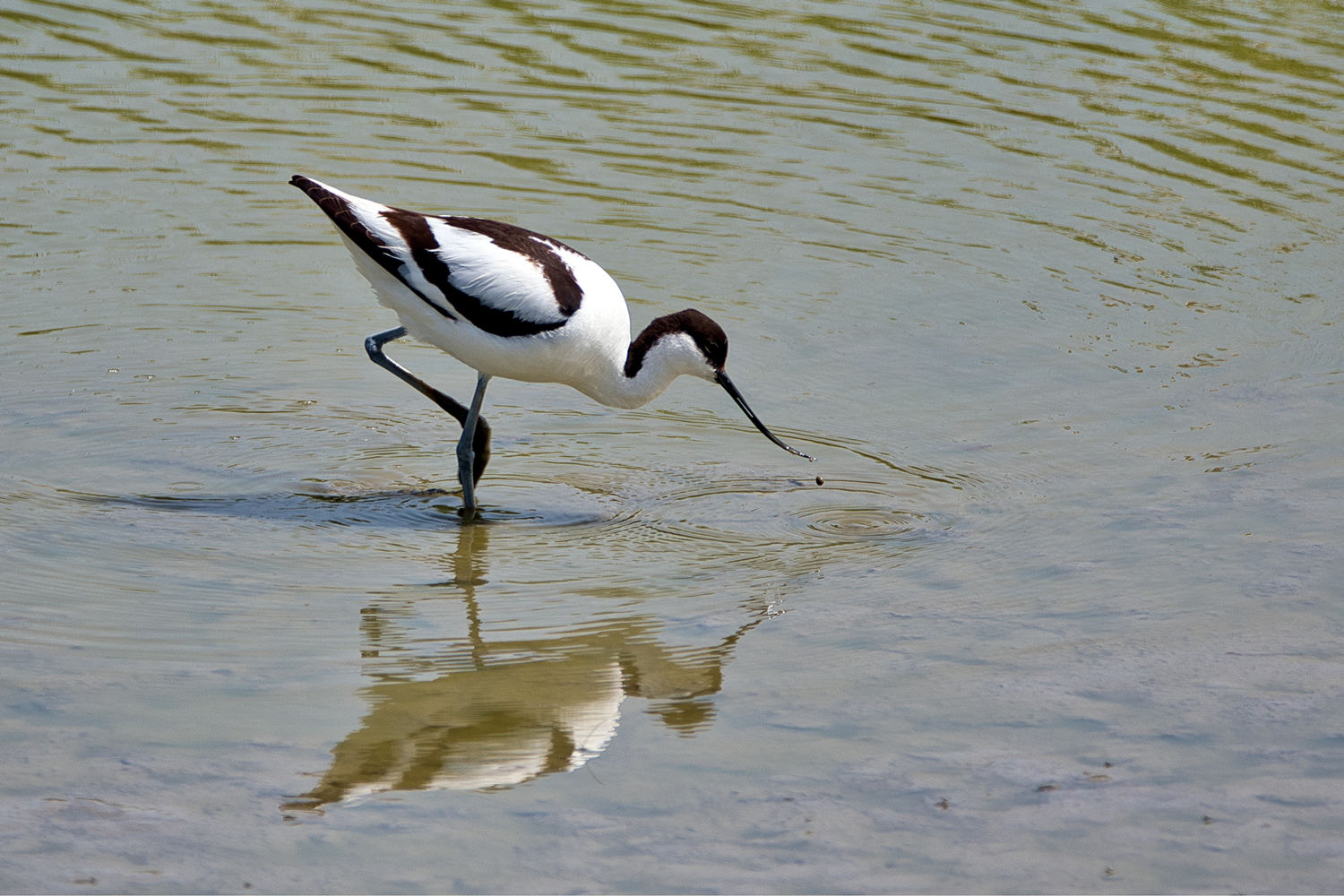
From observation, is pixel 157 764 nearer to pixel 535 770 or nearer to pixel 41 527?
pixel 535 770

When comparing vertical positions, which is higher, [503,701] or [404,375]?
[404,375]

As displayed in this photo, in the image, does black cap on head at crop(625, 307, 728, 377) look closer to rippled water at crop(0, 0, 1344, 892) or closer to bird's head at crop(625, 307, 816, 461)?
bird's head at crop(625, 307, 816, 461)

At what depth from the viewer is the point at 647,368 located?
235 inches

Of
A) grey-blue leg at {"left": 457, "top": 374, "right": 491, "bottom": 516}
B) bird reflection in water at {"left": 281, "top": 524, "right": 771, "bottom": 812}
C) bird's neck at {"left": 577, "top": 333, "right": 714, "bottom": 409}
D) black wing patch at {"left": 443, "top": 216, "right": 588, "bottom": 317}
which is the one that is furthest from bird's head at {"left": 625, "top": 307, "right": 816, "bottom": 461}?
bird reflection in water at {"left": 281, "top": 524, "right": 771, "bottom": 812}

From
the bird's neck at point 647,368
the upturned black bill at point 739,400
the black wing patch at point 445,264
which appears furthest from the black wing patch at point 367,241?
the upturned black bill at point 739,400

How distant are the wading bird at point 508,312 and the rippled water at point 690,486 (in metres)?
0.39

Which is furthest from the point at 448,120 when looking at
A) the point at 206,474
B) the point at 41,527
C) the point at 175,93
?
the point at 41,527

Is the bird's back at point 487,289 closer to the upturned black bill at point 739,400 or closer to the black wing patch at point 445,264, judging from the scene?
the black wing patch at point 445,264

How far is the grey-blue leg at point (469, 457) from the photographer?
19.0 ft

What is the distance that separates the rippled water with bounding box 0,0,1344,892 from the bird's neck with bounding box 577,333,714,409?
1.02 ft

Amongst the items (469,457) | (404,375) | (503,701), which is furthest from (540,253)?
(503,701)

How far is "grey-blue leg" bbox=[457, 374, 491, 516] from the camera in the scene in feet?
19.0

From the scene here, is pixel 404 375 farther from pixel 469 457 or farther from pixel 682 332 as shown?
pixel 682 332

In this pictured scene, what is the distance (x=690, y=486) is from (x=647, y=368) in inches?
18.7
